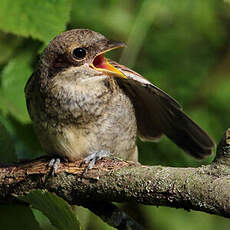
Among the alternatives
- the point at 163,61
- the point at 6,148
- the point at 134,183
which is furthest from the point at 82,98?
the point at 163,61

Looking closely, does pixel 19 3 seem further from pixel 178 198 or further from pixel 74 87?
pixel 178 198

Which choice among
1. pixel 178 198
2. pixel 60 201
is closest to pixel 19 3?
pixel 60 201

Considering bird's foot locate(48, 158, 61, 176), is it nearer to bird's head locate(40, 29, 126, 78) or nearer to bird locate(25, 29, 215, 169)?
bird locate(25, 29, 215, 169)

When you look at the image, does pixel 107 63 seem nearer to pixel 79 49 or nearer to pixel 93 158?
pixel 79 49

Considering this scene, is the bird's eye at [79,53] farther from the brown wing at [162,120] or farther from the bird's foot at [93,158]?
the bird's foot at [93,158]

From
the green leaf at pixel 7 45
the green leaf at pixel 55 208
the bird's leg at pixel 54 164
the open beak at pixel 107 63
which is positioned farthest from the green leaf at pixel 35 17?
the green leaf at pixel 55 208

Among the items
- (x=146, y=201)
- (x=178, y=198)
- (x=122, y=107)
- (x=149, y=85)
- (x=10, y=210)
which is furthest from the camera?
(x=122, y=107)
